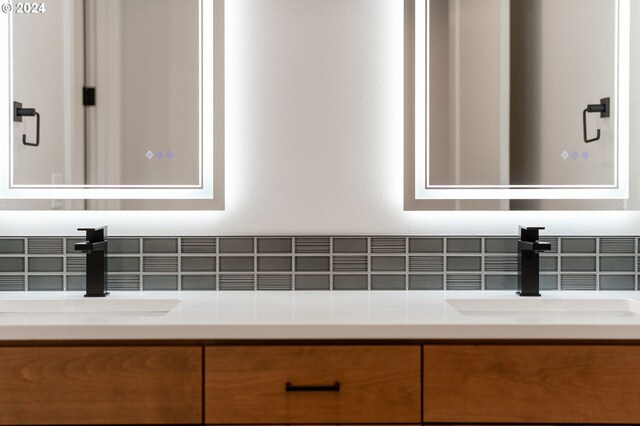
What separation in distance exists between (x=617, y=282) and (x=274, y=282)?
0.79 metres

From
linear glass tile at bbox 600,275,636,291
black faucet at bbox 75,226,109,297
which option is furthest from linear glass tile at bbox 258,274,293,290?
linear glass tile at bbox 600,275,636,291

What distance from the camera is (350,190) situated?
128 centimetres

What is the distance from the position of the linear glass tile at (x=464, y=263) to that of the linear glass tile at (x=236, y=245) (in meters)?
0.46

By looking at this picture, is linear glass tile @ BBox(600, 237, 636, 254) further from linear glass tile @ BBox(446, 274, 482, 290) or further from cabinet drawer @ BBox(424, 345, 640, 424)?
cabinet drawer @ BBox(424, 345, 640, 424)

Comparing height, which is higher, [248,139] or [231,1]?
[231,1]

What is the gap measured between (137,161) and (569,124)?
979 mm

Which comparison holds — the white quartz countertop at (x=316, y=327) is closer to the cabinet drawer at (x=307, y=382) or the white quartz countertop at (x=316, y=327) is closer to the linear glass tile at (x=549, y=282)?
the cabinet drawer at (x=307, y=382)

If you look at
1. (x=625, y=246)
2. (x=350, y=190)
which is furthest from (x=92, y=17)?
(x=625, y=246)

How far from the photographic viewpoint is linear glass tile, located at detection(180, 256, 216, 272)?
1.26 m

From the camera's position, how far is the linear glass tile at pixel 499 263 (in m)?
1.27

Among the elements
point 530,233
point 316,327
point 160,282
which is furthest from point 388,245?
point 160,282

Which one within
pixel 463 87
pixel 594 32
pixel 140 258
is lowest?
pixel 140 258

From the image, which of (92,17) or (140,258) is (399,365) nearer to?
(140,258)

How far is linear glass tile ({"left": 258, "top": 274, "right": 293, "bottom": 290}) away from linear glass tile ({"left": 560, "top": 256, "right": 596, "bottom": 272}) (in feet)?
2.06
